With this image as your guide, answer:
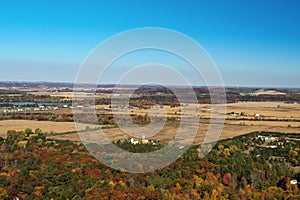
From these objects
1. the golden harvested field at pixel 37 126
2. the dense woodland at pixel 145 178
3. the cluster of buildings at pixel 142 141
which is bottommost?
the dense woodland at pixel 145 178

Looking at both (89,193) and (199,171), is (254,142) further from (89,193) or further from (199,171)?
(89,193)

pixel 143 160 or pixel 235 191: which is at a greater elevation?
pixel 143 160

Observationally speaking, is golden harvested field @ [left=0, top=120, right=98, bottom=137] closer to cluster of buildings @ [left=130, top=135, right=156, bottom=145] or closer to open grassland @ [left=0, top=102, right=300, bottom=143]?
open grassland @ [left=0, top=102, right=300, bottom=143]

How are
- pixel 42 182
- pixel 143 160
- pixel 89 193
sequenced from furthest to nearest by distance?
1. pixel 143 160
2. pixel 42 182
3. pixel 89 193

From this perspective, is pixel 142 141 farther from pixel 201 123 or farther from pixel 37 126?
pixel 37 126

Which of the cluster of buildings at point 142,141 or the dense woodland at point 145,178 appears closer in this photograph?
the dense woodland at point 145,178

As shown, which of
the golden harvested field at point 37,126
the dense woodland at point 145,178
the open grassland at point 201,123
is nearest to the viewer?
the dense woodland at point 145,178

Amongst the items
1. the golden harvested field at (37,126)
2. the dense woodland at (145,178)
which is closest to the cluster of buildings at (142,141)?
the dense woodland at (145,178)

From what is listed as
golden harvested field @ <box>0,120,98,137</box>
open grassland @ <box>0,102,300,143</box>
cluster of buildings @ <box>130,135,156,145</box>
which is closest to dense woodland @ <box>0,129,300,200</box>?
cluster of buildings @ <box>130,135,156,145</box>

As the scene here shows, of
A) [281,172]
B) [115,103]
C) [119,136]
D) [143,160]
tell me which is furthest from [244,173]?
[115,103]

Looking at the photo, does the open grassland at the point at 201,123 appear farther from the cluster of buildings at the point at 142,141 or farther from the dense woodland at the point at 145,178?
the dense woodland at the point at 145,178
